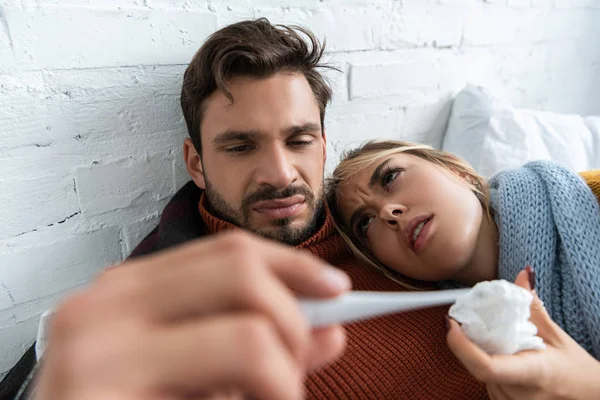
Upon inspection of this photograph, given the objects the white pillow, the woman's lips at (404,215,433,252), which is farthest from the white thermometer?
the white pillow

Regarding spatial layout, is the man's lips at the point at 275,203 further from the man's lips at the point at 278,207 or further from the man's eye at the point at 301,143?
the man's eye at the point at 301,143

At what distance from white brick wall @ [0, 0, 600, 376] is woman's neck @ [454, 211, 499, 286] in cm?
43

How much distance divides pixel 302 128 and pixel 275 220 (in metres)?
0.18

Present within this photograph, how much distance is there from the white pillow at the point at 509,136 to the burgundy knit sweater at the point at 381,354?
56cm

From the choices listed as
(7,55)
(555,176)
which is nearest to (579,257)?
(555,176)

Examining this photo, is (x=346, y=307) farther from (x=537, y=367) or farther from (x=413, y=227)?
(x=413, y=227)

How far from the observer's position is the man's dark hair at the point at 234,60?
0.71 metres

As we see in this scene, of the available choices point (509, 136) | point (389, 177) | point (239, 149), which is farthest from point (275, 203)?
point (509, 136)

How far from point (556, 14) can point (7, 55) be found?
1.63 meters

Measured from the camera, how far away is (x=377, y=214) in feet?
2.60

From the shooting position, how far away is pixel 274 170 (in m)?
0.71

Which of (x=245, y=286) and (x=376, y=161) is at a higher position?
(x=245, y=286)

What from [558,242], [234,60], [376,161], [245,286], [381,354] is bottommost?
[381,354]

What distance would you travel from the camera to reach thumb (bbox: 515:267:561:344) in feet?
1.60
